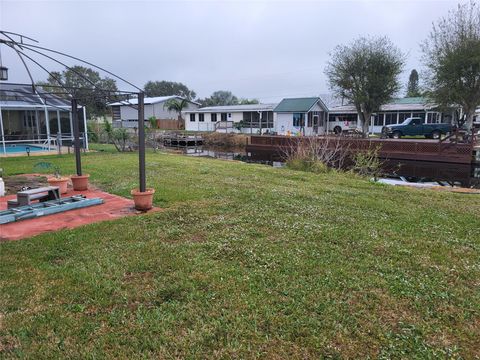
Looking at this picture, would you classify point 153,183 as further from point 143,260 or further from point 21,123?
point 21,123

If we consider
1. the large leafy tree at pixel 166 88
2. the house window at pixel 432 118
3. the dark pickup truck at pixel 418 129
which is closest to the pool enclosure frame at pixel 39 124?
the dark pickup truck at pixel 418 129

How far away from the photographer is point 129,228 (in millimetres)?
4953

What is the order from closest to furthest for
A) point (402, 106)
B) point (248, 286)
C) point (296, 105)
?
point (248, 286) < point (402, 106) < point (296, 105)

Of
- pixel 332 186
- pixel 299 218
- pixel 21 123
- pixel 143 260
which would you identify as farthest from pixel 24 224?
pixel 21 123

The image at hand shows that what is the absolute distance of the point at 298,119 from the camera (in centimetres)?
3453

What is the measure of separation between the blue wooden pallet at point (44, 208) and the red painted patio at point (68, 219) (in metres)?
0.08

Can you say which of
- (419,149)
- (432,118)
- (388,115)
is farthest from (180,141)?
(432,118)

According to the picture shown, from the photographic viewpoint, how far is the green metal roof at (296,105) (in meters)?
34.0

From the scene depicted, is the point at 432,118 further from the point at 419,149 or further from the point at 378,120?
the point at 419,149

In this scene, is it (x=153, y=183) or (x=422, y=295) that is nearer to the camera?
(x=422, y=295)

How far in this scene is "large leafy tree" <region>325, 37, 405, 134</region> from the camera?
1161 inches

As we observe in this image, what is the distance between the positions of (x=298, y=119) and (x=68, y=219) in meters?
30.8

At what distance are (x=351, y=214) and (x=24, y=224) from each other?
190 inches

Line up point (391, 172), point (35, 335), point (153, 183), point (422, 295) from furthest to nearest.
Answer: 1. point (391, 172)
2. point (153, 183)
3. point (422, 295)
4. point (35, 335)
